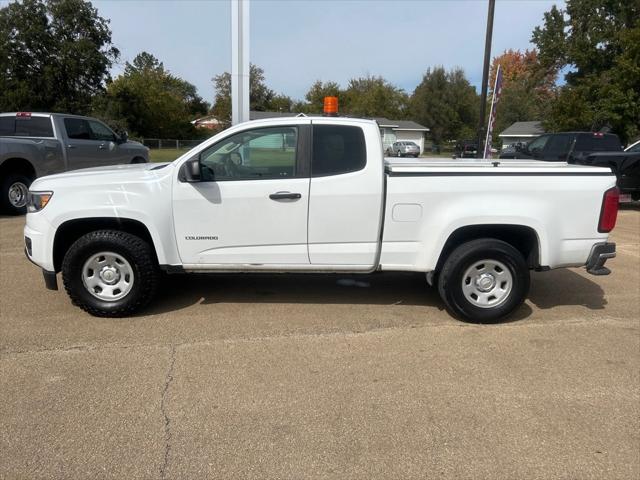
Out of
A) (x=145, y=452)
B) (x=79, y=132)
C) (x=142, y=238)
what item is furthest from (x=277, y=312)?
(x=79, y=132)

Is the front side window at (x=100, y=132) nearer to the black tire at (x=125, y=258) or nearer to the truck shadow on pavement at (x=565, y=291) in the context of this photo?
the black tire at (x=125, y=258)

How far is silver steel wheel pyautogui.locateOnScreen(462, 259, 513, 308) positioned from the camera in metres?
4.77

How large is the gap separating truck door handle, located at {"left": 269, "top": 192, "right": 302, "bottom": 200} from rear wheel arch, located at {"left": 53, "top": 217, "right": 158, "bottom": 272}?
3.82 feet

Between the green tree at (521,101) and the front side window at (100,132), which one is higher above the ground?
the green tree at (521,101)

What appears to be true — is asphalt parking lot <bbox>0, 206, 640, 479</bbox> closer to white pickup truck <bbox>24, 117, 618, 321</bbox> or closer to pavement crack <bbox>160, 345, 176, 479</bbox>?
pavement crack <bbox>160, 345, 176, 479</bbox>

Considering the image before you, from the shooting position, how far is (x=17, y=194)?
33.8 ft

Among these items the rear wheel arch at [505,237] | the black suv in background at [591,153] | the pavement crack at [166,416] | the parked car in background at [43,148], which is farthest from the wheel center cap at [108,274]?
the black suv in background at [591,153]

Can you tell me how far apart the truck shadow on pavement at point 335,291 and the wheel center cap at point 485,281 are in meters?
0.39

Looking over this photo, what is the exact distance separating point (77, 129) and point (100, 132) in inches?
33.2

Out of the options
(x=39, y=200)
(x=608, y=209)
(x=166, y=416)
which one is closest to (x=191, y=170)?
(x=39, y=200)

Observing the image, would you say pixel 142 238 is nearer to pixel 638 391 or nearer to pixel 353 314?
pixel 353 314

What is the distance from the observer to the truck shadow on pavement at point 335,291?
537cm

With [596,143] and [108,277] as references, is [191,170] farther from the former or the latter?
[596,143]

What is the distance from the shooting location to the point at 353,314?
500 centimetres
